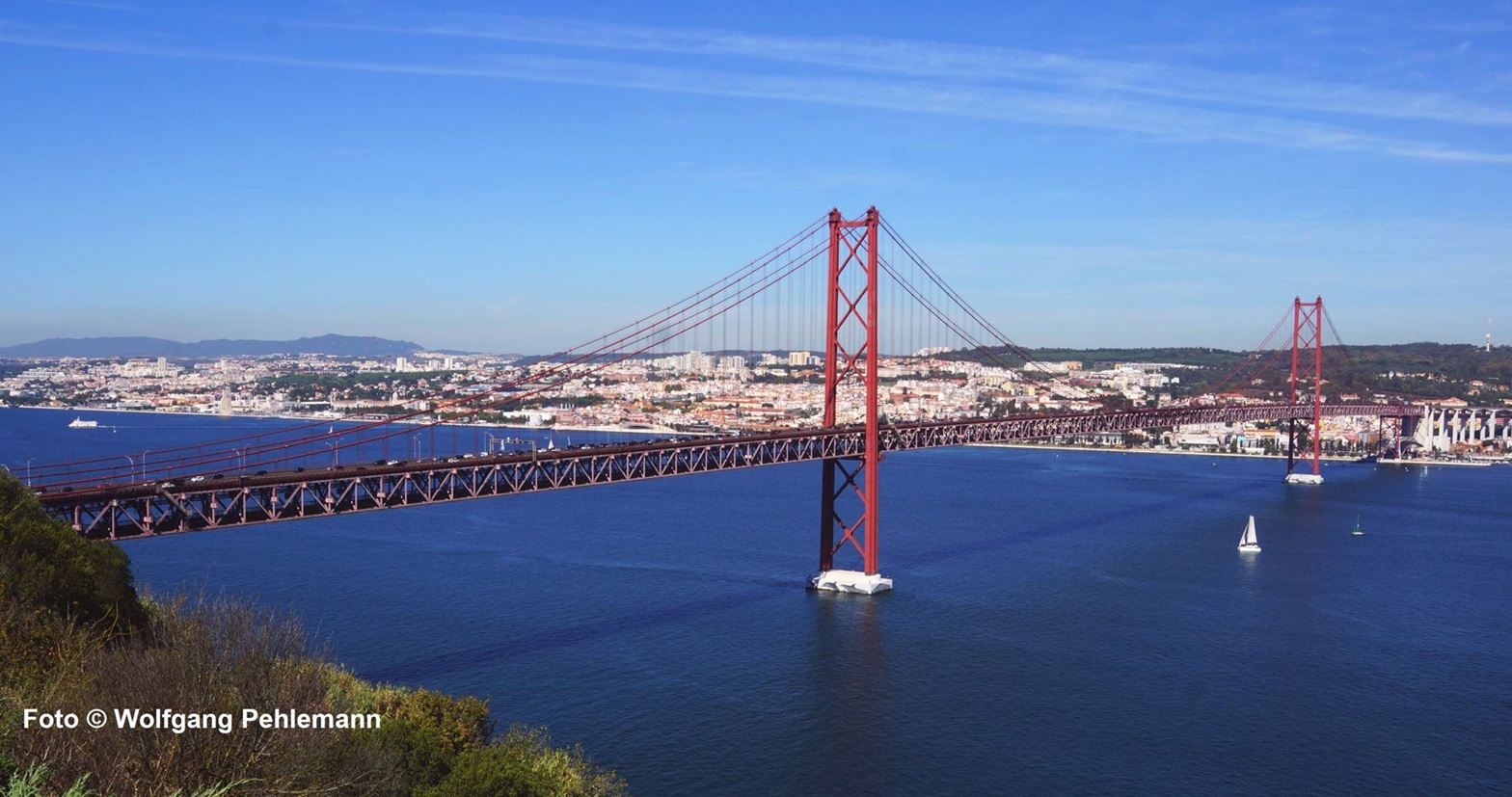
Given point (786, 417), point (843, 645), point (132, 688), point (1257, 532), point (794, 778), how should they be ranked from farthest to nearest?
1. point (786, 417)
2. point (1257, 532)
3. point (843, 645)
4. point (794, 778)
5. point (132, 688)

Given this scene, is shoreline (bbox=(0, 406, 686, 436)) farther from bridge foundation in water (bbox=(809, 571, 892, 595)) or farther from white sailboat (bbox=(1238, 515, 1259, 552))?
bridge foundation in water (bbox=(809, 571, 892, 595))

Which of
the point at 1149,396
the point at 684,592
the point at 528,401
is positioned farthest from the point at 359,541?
the point at 1149,396

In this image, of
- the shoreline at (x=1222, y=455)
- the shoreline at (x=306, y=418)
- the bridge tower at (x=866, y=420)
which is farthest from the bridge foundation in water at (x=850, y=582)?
the shoreline at (x=306, y=418)

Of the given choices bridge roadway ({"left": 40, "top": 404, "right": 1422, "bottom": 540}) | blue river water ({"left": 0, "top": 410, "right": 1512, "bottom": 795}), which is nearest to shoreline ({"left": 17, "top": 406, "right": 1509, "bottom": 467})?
blue river water ({"left": 0, "top": 410, "right": 1512, "bottom": 795})

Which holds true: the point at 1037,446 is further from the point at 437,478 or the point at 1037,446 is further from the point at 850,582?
the point at 437,478

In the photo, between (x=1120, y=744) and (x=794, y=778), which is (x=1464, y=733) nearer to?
(x=1120, y=744)

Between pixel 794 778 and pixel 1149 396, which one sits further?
pixel 1149 396
